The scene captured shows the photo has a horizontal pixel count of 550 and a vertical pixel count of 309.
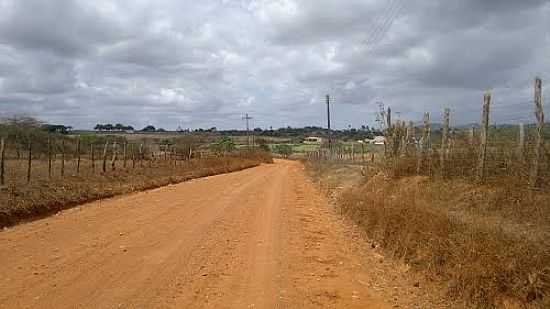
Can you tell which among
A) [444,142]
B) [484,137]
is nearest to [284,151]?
[444,142]

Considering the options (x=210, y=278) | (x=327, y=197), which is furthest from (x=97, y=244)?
(x=327, y=197)

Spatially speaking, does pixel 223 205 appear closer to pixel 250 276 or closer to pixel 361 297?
pixel 250 276

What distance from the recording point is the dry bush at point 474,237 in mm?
6363

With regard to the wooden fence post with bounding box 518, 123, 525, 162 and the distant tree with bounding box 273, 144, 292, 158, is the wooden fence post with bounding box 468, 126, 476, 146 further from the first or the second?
the distant tree with bounding box 273, 144, 292, 158

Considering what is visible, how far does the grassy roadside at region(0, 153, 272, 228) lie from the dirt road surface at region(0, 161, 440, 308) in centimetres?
83

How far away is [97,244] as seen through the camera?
10242 mm

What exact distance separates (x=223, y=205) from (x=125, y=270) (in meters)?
8.77

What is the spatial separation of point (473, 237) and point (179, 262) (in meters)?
4.93

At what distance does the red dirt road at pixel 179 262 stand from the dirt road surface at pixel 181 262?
0.06 ft

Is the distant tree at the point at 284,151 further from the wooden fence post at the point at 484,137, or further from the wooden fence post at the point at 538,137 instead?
the wooden fence post at the point at 538,137

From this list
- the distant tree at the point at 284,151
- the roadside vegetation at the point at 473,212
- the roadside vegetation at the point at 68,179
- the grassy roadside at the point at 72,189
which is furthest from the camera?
the distant tree at the point at 284,151

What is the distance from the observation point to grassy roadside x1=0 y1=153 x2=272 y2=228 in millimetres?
14172

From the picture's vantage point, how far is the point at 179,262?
29.6 ft

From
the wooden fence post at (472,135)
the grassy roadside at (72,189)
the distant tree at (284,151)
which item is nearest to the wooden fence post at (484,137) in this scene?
the wooden fence post at (472,135)
